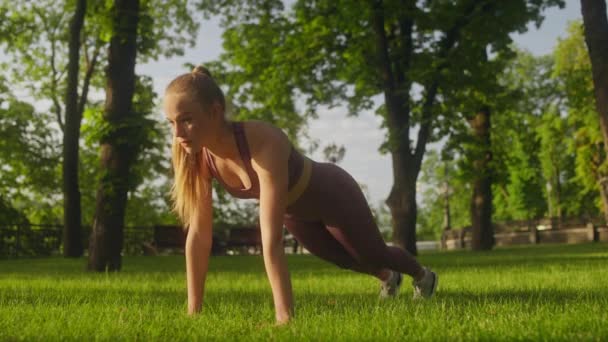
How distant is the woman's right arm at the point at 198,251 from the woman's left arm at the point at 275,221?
79 centimetres

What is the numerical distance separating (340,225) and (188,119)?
1.69 meters

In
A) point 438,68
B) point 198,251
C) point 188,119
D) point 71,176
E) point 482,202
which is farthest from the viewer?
point 482,202

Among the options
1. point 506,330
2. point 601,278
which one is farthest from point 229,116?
point 601,278

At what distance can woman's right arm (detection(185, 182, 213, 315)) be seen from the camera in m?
4.70

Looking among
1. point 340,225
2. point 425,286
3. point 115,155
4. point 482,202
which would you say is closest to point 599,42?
point 425,286

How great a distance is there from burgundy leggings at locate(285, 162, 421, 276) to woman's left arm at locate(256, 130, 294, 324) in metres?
0.81

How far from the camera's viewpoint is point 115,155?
43.6ft

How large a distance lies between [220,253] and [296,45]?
495 inches

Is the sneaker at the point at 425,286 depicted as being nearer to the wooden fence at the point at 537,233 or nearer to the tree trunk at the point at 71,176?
the tree trunk at the point at 71,176

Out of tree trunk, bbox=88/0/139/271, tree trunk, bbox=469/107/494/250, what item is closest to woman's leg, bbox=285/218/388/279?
tree trunk, bbox=88/0/139/271

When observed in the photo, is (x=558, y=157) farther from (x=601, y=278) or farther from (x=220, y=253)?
(x=601, y=278)

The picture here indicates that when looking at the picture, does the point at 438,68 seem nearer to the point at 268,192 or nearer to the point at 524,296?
the point at 524,296

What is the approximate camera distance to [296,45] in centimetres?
2294

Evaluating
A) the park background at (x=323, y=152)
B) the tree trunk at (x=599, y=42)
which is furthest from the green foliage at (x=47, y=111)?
the tree trunk at (x=599, y=42)
